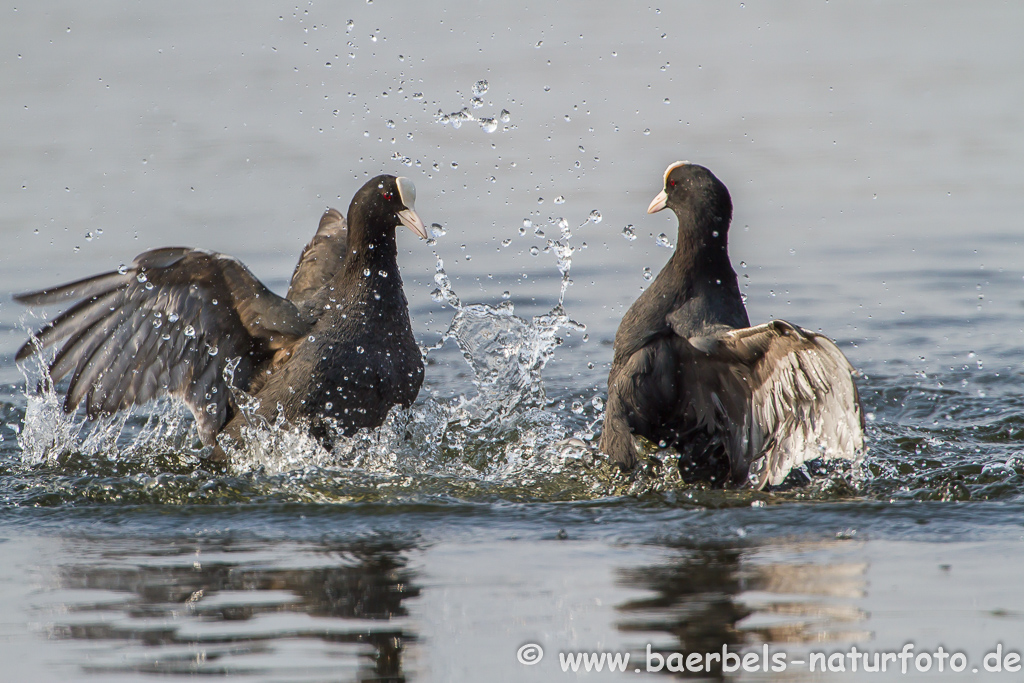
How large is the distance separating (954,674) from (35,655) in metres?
2.22

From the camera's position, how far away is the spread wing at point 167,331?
484 centimetres

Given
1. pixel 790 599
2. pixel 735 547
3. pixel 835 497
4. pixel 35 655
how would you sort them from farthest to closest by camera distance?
pixel 835 497
pixel 735 547
pixel 790 599
pixel 35 655

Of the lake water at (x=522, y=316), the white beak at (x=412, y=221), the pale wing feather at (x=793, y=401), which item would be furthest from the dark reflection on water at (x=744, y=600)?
the white beak at (x=412, y=221)

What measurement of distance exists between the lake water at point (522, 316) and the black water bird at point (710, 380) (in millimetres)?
205

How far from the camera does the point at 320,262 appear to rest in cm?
582

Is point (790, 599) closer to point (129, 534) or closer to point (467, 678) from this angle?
point (467, 678)

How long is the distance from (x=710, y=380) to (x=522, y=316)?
2702mm

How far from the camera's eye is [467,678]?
9.39ft

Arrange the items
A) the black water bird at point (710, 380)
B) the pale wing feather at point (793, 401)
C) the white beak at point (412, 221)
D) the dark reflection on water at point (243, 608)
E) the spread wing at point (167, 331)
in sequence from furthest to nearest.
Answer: the white beak at point (412, 221) < the spread wing at point (167, 331) < the black water bird at point (710, 380) < the pale wing feather at point (793, 401) < the dark reflection on water at point (243, 608)

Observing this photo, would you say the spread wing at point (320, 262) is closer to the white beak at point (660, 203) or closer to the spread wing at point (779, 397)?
the white beak at point (660, 203)

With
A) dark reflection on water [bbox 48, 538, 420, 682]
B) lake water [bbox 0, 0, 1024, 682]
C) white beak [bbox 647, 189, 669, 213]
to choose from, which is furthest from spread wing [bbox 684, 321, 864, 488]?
dark reflection on water [bbox 48, 538, 420, 682]

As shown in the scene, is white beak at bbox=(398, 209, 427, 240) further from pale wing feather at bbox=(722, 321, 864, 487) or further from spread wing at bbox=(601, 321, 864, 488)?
pale wing feather at bbox=(722, 321, 864, 487)

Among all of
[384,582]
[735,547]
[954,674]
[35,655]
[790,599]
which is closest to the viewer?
[954,674]

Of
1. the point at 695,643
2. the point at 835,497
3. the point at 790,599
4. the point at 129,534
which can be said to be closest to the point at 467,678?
the point at 695,643
